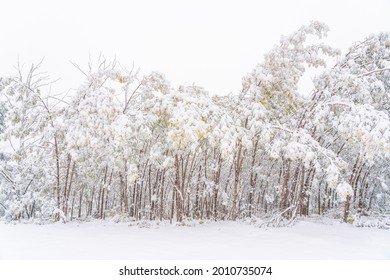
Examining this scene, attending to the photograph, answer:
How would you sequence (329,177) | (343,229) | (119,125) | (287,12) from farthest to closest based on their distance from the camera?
(287,12) < (343,229) < (119,125) < (329,177)

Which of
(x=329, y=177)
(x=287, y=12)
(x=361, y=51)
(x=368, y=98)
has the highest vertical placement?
(x=287, y=12)

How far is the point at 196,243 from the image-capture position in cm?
572

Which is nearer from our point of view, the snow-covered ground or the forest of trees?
the snow-covered ground

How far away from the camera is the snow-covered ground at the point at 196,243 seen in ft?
16.0

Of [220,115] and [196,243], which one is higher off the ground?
[220,115]

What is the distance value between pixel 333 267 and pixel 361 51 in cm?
597

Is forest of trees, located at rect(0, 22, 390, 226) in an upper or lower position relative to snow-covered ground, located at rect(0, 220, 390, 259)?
upper

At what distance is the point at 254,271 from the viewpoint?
4402 millimetres

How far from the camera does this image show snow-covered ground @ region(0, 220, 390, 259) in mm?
4883

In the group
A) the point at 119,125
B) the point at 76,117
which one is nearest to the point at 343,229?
the point at 119,125

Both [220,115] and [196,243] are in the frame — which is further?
[220,115]

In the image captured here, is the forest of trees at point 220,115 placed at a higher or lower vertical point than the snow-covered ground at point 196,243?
higher

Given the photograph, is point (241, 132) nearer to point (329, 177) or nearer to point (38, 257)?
point (329, 177)

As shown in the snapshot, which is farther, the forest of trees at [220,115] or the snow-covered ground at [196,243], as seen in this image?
the forest of trees at [220,115]
